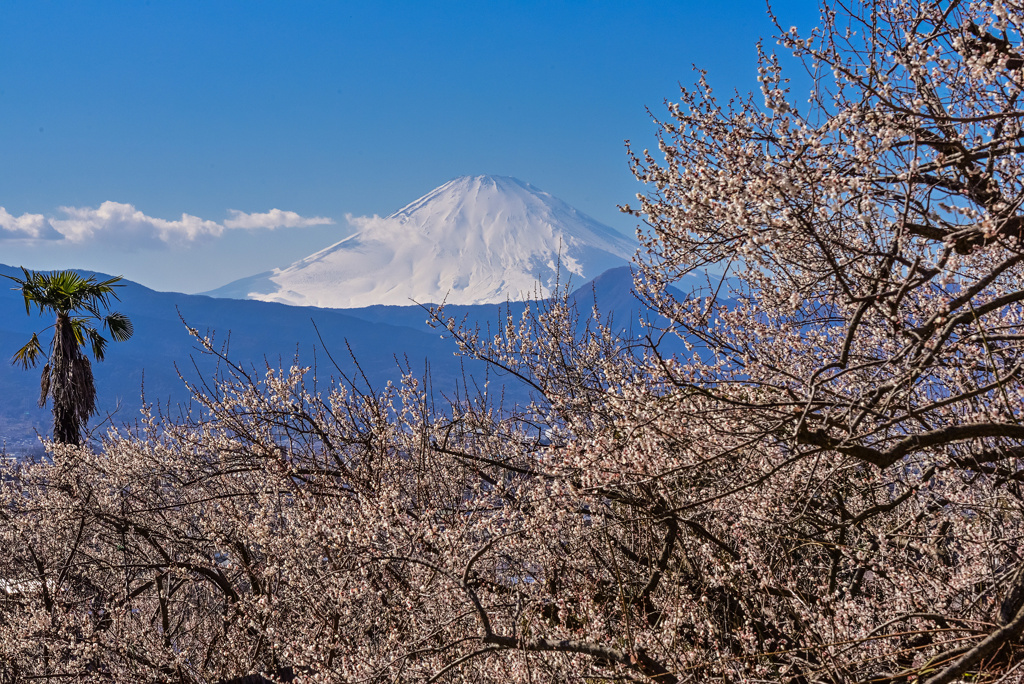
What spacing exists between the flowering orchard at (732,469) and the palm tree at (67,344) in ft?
22.0

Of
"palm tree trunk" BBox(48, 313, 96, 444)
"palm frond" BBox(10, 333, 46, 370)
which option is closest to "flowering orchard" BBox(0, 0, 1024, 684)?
"palm tree trunk" BBox(48, 313, 96, 444)

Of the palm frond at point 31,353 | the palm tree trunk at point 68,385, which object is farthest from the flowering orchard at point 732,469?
the palm frond at point 31,353

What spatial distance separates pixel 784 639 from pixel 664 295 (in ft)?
8.18

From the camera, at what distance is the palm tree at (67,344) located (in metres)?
13.6

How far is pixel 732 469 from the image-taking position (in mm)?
4598

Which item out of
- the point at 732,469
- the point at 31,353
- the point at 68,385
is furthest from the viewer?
the point at 31,353

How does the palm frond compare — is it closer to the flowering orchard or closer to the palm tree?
the palm tree

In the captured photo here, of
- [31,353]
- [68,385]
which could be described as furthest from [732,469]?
[31,353]

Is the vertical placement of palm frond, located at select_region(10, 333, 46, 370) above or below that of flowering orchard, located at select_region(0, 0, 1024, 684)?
above

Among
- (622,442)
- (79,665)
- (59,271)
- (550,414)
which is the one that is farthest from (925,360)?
(59,271)

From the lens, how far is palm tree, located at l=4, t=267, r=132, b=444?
13617 mm

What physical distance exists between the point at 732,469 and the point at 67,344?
14.1 m

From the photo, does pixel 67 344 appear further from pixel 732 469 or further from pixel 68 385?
pixel 732 469

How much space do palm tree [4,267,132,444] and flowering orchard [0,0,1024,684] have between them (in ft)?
22.0
